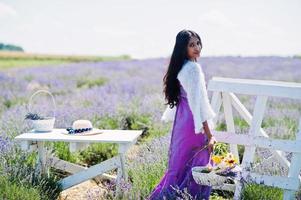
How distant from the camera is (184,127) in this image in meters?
4.11

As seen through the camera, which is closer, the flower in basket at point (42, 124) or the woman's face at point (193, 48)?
the woman's face at point (193, 48)

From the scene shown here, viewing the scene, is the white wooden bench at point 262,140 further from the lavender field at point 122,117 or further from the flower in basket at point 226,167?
the lavender field at point 122,117

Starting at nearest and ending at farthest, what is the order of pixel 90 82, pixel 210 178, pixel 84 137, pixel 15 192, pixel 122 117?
pixel 210 178
pixel 15 192
pixel 84 137
pixel 122 117
pixel 90 82

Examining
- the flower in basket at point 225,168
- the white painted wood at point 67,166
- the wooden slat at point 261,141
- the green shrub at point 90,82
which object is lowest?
the green shrub at point 90,82

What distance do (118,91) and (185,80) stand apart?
5.99 metres

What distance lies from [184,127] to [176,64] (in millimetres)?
504

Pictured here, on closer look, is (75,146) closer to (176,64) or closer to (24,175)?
(24,175)

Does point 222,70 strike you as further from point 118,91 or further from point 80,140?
point 80,140

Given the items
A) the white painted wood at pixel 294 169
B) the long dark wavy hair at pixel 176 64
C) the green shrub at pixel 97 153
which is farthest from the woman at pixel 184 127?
the green shrub at pixel 97 153

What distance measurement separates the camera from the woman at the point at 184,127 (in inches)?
157

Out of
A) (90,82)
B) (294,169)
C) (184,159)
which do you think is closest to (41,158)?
(184,159)

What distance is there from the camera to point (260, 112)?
4051 mm

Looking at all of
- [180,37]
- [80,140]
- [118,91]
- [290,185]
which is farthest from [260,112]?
[118,91]

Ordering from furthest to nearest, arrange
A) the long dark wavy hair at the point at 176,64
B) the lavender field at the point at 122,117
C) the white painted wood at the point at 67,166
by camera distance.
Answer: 1. the white painted wood at the point at 67,166
2. the lavender field at the point at 122,117
3. the long dark wavy hair at the point at 176,64
